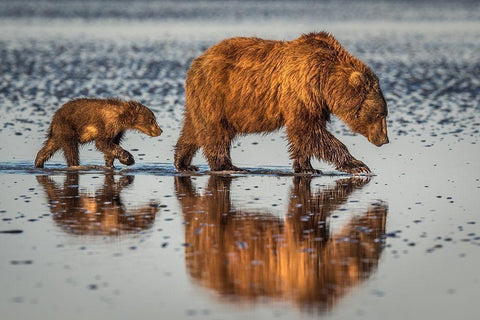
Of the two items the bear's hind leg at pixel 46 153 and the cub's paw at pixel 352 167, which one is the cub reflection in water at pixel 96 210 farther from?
the cub's paw at pixel 352 167

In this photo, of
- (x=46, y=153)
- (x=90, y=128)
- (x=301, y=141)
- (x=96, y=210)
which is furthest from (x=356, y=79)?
(x=46, y=153)

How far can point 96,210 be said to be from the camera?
9.56 metres

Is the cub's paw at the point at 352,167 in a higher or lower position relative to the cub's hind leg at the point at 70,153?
lower

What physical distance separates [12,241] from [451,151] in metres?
6.47

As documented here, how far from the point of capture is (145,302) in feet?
22.2

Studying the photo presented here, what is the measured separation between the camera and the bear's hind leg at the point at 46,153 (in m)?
12.3

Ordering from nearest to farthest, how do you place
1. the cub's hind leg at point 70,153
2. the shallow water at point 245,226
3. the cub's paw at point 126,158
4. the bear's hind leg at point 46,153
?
the shallow water at point 245,226, the cub's paw at point 126,158, the cub's hind leg at point 70,153, the bear's hind leg at point 46,153

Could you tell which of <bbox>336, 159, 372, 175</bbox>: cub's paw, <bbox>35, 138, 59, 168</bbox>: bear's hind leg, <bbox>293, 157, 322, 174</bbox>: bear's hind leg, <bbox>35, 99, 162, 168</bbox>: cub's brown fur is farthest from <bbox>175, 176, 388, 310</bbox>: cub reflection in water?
<bbox>35, 138, 59, 168</bbox>: bear's hind leg

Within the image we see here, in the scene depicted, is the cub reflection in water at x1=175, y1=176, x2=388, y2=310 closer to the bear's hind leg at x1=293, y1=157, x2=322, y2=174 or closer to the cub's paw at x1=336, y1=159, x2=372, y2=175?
the cub's paw at x1=336, y1=159, x2=372, y2=175

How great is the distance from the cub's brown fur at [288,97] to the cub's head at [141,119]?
84 cm

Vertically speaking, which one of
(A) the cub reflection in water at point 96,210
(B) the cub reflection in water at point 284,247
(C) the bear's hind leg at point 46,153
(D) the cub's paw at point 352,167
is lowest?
(B) the cub reflection in water at point 284,247

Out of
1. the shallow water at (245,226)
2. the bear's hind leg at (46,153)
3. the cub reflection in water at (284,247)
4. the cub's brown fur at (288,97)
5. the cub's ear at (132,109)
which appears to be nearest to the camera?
the shallow water at (245,226)

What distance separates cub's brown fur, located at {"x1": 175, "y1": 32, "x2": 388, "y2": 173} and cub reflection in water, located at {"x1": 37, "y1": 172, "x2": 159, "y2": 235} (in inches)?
52.7

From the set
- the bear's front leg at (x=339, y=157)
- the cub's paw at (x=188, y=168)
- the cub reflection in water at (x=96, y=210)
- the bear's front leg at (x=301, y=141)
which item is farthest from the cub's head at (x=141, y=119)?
the bear's front leg at (x=339, y=157)
